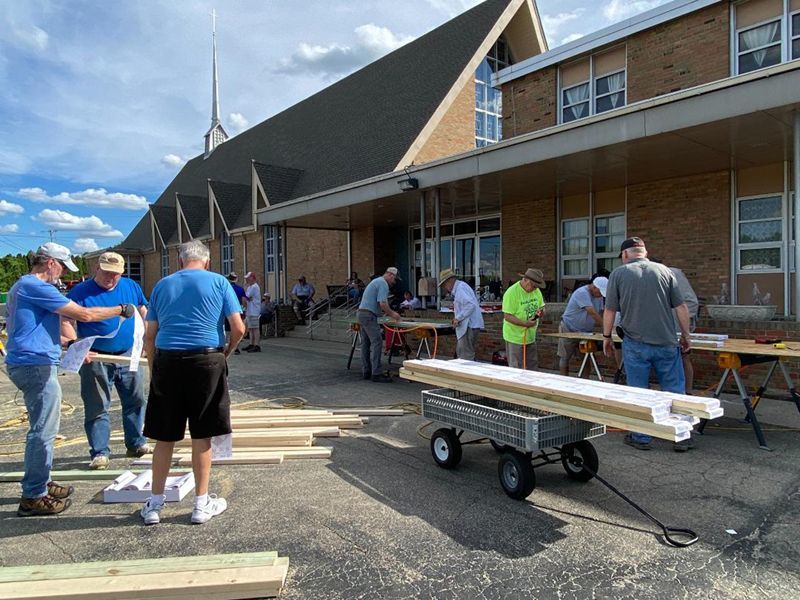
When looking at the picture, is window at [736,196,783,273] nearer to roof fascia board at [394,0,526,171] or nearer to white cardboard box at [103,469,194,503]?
roof fascia board at [394,0,526,171]

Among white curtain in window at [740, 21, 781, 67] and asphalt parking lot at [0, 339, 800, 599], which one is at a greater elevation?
white curtain in window at [740, 21, 781, 67]

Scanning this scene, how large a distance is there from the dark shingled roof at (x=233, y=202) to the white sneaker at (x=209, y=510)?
23334mm

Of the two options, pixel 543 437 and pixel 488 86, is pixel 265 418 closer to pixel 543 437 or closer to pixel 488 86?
pixel 543 437

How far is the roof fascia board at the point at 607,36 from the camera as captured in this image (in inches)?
464

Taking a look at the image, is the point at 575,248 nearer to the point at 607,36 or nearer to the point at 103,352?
the point at 607,36

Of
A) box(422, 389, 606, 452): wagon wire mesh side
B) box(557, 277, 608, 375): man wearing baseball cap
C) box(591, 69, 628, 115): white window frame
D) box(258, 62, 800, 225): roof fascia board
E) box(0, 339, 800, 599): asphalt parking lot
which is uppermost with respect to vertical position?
box(591, 69, 628, 115): white window frame

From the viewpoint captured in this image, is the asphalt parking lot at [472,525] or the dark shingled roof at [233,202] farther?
the dark shingled roof at [233,202]

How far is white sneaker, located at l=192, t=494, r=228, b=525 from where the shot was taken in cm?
376

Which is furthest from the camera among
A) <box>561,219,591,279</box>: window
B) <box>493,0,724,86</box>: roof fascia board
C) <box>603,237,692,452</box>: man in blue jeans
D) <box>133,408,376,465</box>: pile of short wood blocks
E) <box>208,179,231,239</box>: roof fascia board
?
<box>208,179,231,239</box>: roof fascia board

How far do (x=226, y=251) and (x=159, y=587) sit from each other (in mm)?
27119

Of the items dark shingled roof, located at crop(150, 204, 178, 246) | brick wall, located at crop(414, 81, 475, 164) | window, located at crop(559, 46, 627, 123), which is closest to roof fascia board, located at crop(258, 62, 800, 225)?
window, located at crop(559, 46, 627, 123)

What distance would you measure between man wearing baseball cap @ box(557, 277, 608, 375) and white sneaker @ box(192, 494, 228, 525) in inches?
213

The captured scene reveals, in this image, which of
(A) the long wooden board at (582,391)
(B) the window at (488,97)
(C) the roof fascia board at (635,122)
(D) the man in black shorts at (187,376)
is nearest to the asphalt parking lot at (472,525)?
(D) the man in black shorts at (187,376)

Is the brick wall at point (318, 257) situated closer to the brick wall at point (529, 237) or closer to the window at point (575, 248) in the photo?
the brick wall at point (529, 237)
